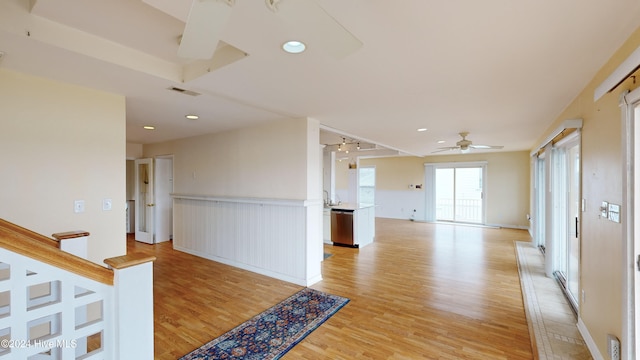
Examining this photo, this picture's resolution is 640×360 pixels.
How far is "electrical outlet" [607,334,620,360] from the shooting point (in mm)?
1778

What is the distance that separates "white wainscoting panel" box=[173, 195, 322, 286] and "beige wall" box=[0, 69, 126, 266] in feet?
5.85

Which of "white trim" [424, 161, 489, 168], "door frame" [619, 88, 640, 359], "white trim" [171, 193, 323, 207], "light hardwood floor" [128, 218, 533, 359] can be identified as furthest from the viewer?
"white trim" [424, 161, 489, 168]

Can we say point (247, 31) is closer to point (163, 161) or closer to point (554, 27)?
point (554, 27)

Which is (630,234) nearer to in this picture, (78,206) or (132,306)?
(132,306)

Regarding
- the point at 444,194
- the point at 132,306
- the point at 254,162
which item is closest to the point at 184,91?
the point at 254,162

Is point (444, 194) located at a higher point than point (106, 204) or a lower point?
lower

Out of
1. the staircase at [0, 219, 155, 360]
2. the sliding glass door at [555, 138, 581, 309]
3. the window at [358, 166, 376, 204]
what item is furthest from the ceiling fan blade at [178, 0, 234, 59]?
the window at [358, 166, 376, 204]

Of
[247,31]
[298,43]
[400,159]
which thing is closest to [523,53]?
[298,43]

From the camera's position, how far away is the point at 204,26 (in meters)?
1.04

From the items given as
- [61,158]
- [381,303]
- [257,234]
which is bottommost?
[381,303]

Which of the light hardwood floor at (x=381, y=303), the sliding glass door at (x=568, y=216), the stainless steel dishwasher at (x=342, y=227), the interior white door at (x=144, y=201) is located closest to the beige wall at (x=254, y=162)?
the interior white door at (x=144, y=201)

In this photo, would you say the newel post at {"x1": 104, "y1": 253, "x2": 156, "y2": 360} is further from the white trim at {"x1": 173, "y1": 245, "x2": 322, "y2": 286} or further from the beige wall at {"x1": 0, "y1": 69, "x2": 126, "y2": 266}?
the white trim at {"x1": 173, "y1": 245, "x2": 322, "y2": 286}

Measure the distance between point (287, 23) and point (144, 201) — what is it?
6.76 meters

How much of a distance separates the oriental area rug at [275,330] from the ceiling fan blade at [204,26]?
2231 millimetres
